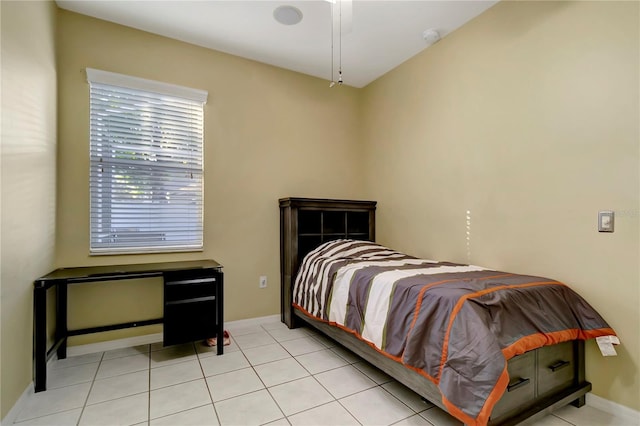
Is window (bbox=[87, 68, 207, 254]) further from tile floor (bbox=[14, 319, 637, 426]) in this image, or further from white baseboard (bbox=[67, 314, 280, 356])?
tile floor (bbox=[14, 319, 637, 426])

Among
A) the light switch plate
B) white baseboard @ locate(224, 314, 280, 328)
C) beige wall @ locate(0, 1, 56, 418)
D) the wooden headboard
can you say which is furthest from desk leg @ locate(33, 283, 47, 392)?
the light switch plate

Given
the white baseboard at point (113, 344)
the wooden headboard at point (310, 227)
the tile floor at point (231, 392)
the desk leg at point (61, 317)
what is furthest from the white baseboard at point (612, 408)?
the desk leg at point (61, 317)

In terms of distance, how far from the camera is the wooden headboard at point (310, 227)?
3186 mm

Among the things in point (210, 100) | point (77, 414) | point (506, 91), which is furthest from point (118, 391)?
point (506, 91)

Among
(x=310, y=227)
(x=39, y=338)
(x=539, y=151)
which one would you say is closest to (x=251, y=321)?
(x=310, y=227)

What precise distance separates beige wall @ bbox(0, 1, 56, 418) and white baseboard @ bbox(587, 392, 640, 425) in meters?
3.26

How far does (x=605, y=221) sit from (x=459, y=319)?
117 cm

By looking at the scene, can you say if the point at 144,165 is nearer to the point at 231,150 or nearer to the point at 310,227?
the point at 231,150

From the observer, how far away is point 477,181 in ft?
8.57

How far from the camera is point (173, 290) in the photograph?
2467 mm

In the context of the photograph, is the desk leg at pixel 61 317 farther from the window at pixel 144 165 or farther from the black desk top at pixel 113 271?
the window at pixel 144 165

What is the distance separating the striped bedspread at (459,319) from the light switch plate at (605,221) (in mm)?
409

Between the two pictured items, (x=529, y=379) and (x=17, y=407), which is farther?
(x=17, y=407)

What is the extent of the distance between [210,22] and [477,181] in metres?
2.64
